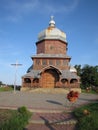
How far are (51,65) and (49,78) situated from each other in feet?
7.45

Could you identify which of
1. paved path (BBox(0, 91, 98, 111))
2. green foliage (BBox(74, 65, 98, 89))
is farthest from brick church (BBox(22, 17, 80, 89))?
paved path (BBox(0, 91, 98, 111))

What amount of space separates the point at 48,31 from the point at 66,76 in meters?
10.5

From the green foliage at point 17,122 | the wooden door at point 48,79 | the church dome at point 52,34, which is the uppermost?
the church dome at point 52,34

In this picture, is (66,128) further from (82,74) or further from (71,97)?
(82,74)

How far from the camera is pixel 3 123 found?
9.30 meters

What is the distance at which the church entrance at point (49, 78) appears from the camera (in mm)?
33250

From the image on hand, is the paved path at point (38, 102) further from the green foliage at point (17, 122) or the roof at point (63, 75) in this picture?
the roof at point (63, 75)

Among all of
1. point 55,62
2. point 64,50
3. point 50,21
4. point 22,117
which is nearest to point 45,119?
point 22,117

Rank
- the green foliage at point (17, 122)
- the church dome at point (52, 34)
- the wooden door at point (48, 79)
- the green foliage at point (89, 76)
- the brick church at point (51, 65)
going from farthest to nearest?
the green foliage at point (89, 76) → the church dome at point (52, 34) → the wooden door at point (48, 79) → the brick church at point (51, 65) → the green foliage at point (17, 122)

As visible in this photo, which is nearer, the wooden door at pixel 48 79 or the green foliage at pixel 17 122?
the green foliage at pixel 17 122

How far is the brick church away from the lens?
32438 mm

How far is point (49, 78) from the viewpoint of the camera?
33.4 meters

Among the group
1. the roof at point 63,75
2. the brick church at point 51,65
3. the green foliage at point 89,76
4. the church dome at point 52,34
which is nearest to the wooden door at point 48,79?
the brick church at point 51,65

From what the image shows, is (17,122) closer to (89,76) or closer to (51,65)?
(51,65)
